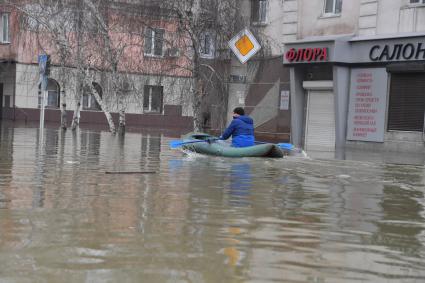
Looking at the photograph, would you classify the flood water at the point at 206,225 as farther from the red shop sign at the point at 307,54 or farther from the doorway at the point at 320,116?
the doorway at the point at 320,116

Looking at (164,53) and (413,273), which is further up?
(164,53)

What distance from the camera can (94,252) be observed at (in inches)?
219

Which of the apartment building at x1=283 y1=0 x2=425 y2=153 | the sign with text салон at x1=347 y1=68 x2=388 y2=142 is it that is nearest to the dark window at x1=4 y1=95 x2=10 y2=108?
the apartment building at x1=283 y1=0 x2=425 y2=153

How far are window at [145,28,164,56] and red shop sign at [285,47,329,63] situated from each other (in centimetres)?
489

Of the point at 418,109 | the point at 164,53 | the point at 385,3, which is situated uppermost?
the point at 385,3

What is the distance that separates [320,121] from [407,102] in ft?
12.8

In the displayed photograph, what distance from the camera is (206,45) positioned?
77.5 ft

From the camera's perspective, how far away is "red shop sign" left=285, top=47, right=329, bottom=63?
912 inches

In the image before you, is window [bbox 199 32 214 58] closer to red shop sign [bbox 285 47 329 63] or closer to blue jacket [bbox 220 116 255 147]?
red shop sign [bbox 285 47 329 63]

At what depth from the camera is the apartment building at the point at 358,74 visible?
21.3 metres

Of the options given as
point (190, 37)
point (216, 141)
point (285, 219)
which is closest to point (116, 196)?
point (285, 219)

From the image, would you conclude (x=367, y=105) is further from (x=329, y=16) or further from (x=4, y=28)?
(x=4, y=28)

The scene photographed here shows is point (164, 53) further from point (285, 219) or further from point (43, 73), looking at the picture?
point (285, 219)

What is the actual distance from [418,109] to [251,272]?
17.8 meters
